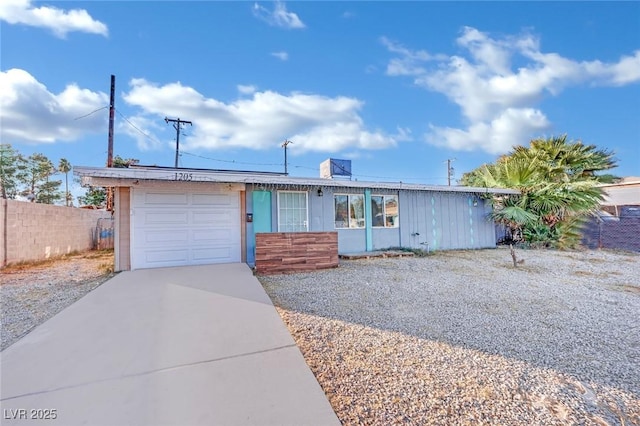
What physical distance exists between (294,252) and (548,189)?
10.1 meters

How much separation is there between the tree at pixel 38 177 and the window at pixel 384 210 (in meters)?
21.5

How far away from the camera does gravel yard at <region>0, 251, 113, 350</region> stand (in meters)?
3.56

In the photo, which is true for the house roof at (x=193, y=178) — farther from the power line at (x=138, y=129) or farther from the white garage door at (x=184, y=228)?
the power line at (x=138, y=129)

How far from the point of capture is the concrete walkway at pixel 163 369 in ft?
5.86

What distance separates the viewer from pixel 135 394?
197 cm

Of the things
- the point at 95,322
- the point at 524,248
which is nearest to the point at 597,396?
the point at 95,322

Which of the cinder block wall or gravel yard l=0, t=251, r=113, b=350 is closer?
gravel yard l=0, t=251, r=113, b=350

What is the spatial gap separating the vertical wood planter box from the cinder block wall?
6.93 metres

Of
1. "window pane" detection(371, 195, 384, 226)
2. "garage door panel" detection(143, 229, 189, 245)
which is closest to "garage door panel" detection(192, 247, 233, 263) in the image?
"garage door panel" detection(143, 229, 189, 245)

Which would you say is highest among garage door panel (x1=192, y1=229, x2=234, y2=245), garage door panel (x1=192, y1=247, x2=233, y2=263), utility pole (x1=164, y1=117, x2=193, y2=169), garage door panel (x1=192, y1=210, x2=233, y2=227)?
utility pole (x1=164, y1=117, x2=193, y2=169)

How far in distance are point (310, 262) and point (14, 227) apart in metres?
8.14

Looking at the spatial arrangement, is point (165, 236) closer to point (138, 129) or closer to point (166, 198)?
point (166, 198)

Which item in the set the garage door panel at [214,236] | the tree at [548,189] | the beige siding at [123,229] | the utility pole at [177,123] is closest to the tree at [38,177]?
the utility pole at [177,123]

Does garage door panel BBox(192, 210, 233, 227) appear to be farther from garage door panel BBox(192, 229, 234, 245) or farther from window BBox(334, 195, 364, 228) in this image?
window BBox(334, 195, 364, 228)
